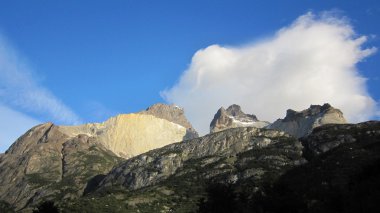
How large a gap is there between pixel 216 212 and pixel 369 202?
57555 mm

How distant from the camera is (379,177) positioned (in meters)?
108

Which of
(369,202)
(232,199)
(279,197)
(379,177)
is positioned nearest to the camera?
(369,202)

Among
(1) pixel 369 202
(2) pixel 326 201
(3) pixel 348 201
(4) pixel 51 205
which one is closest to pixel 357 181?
Result: (2) pixel 326 201

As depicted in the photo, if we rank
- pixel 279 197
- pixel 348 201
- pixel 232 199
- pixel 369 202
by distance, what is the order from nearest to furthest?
pixel 369 202 → pixel 348 201 → pixel 279 197 → pixel 232 199

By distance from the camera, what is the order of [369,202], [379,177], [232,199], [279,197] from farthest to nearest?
[232,199] < [279,197] < [379,177] < [369,202]

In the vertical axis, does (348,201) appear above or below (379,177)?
below

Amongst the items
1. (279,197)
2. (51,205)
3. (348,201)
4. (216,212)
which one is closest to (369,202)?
(348,201)

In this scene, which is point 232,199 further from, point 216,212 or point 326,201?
point 326,201

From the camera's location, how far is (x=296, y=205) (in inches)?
4769

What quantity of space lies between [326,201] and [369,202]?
31.7m

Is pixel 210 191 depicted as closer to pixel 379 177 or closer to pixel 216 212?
pixel 216 212

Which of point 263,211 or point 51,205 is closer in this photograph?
point 263,211

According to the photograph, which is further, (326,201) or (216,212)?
(216,212)

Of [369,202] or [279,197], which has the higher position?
[279,197]
